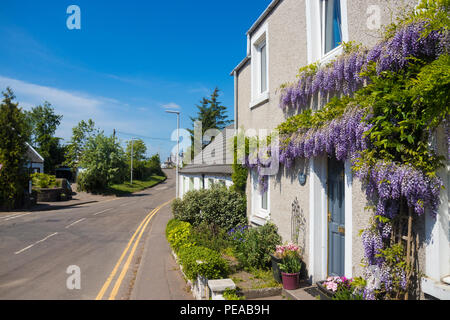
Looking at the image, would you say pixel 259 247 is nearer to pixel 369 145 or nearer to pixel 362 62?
pixel 369 145

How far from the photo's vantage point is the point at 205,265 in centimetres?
585

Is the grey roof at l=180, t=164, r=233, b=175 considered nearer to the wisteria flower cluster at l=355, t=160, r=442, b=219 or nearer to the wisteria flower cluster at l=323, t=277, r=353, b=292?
the wisteria flower cluster at l=323, t=277, r=353, b=292

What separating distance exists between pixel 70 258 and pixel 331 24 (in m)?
10.4

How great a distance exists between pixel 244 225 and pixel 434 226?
6.51 meters

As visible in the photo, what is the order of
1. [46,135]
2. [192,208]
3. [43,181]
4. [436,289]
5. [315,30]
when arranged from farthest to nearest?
[46,135]
[43,181]
[192,208]
[315,30]
[436,289]

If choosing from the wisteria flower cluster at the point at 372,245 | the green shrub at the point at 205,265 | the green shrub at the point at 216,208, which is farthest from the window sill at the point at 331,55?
the green shrub at the point at 216,208

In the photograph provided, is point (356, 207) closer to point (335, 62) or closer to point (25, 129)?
→ point (335, 62)

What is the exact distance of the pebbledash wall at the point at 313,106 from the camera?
452cm

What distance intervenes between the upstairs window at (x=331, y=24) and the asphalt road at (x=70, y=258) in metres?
7.13

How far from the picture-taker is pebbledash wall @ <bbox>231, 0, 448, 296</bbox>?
178 inches

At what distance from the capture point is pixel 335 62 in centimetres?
500

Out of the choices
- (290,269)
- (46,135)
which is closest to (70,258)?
(290,269)

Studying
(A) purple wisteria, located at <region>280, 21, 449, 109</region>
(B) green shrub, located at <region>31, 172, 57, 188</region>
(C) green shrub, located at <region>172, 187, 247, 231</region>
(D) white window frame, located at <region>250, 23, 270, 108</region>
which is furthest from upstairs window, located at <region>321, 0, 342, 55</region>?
(B) green shrub, located at <region>31, 172, 57, 188</region>
